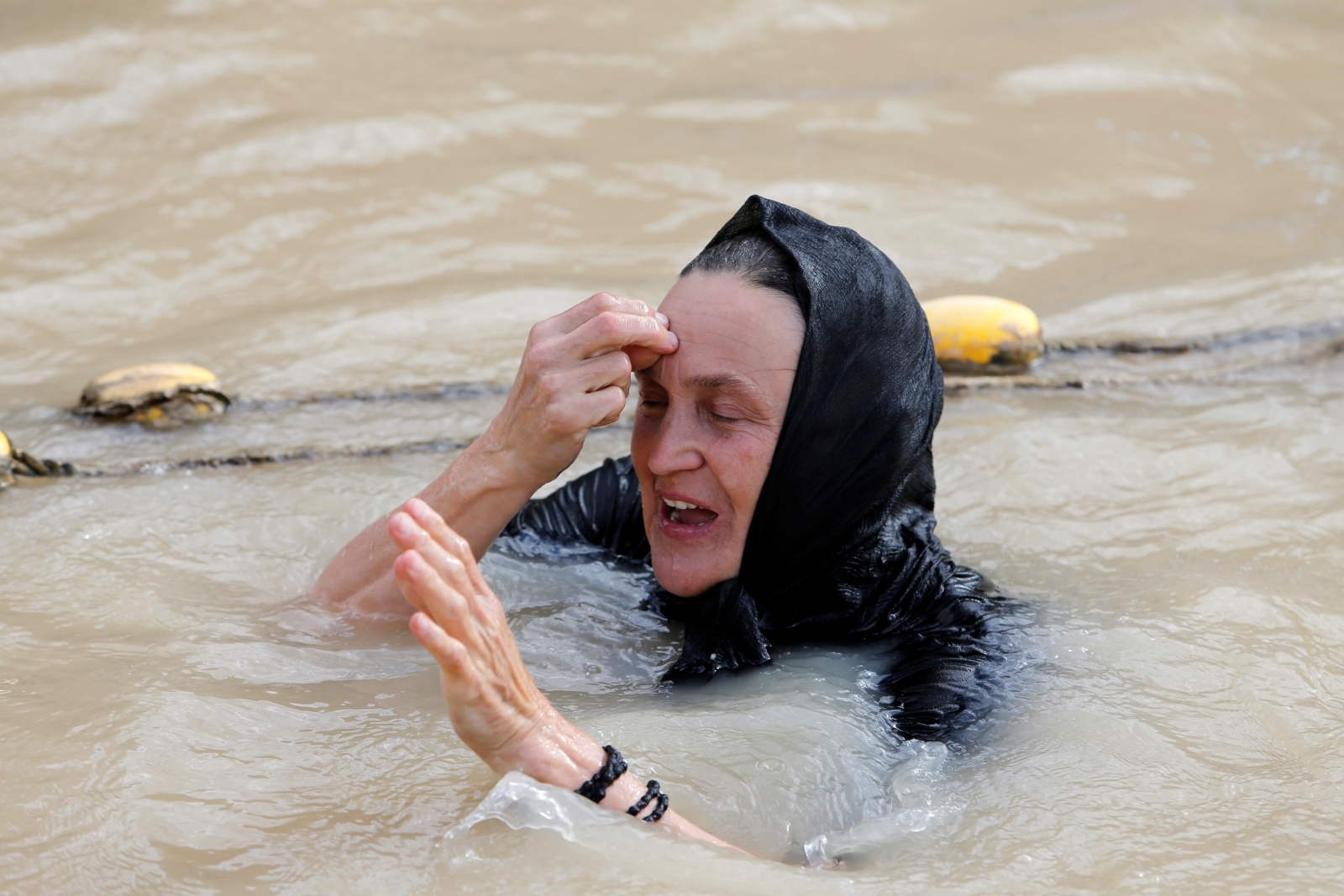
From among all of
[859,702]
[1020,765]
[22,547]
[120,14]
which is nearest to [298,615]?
[22,547]

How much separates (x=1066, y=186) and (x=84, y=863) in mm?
6601

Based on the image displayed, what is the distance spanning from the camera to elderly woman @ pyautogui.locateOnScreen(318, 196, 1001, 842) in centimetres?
290

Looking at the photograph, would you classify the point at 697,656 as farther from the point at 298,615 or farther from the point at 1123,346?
the point at 1123,346

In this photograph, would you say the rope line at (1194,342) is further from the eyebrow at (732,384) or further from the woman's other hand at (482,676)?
the woman's other hand at (482,676)

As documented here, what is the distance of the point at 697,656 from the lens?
3.14 m

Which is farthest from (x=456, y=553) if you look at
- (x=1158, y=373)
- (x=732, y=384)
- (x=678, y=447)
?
(x=1158, y=373)

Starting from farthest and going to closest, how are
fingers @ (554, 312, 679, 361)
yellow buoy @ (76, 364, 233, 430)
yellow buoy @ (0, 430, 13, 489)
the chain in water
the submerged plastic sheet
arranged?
1. yellow buoy @ (76, 364, 233, 430)
2. the chain in water
3. yellow buoy @ (0, 430, 13, 489)
4. fingers @ (554, 312, 679, 361)
5. the submerged plastic sheet

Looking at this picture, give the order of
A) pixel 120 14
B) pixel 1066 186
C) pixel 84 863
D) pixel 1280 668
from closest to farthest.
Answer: pixel 84 863
pixel 1280 668
pixel 1066 186
pixel 120 14

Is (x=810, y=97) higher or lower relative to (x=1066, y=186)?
higher

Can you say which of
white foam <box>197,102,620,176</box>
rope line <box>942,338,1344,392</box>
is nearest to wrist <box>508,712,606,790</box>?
rope line <box>942,338,1344,392</box>

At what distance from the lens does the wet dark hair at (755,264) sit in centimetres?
292

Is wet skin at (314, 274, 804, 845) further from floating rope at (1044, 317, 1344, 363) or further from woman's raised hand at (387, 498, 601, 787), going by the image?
floating rope at (1044, 317, 1344, 363)

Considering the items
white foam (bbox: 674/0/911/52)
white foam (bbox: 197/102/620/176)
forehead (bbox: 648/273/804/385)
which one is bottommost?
forehead (bbox: 648/273/804/385)

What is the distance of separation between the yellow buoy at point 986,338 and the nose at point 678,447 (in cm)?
285
